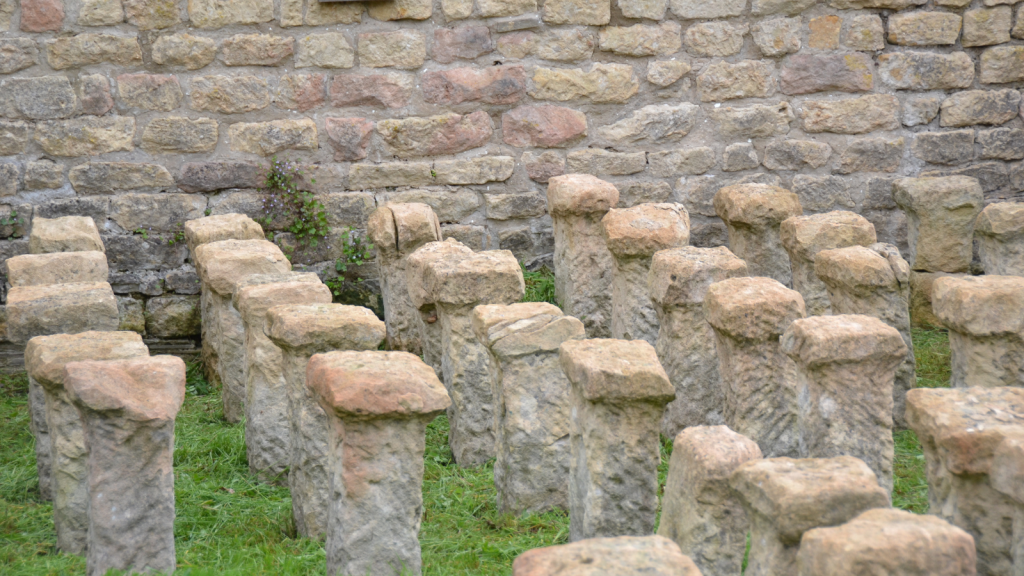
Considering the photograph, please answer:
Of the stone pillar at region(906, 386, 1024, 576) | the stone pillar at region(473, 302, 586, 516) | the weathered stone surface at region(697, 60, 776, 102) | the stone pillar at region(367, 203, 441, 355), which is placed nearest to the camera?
the stone pillar at region(906, 386, 1024, 576)

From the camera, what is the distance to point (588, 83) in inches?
244

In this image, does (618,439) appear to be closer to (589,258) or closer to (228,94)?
(589,258)

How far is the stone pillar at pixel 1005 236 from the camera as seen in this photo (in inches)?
191

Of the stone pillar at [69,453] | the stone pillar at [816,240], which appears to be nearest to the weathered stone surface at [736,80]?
the stone pillar at [816,240]

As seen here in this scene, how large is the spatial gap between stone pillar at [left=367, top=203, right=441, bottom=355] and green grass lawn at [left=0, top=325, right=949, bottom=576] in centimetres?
70

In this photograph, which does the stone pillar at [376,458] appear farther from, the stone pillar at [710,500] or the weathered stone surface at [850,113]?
the weathered stone surface at [850,113]

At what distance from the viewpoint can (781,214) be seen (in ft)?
17.7

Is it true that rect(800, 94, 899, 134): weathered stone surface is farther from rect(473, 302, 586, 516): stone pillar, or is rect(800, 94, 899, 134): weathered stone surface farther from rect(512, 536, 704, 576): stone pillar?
rect(512, 536, 704, 576): stone pillar

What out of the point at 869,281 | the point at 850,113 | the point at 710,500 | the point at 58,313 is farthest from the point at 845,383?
the point at 850,113

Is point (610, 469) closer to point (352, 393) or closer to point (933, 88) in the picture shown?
point (352, 393)

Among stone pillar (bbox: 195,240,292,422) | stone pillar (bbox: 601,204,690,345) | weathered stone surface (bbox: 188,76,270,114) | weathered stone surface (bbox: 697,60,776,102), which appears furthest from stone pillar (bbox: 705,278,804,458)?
weathered stone surface (bbox: 188,76,270,114)

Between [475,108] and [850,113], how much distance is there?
234 cm

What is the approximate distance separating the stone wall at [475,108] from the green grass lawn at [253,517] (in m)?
1.67

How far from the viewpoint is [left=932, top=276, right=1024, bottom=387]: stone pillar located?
365 cm
